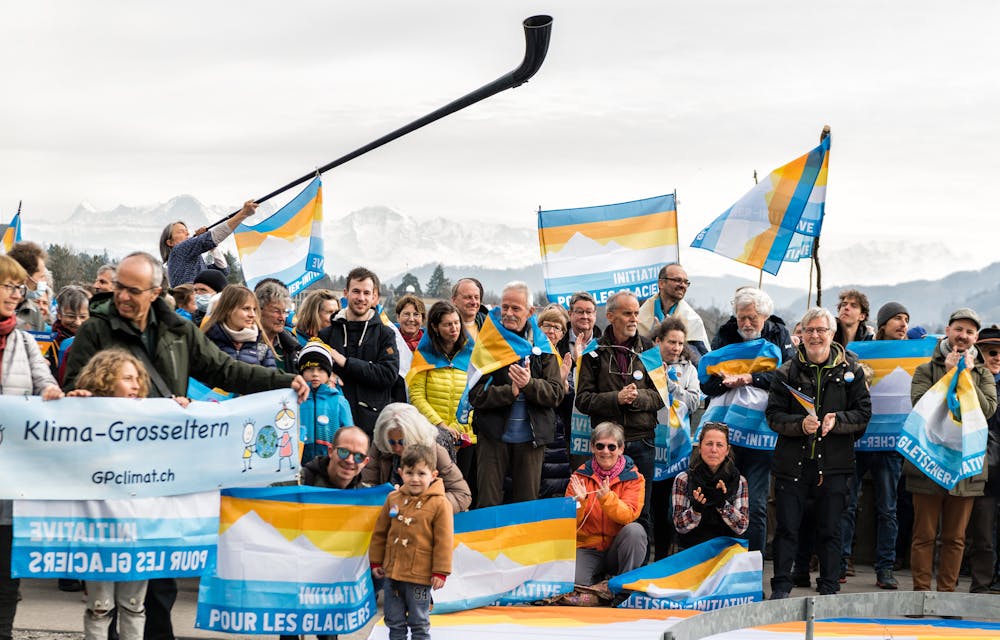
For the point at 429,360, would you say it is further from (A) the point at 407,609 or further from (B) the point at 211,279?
(A) the point at 407,609

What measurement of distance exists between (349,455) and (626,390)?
244 centimetres

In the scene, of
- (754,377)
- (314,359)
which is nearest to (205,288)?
(314,359)

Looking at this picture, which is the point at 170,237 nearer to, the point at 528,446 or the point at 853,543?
the point at 528,446

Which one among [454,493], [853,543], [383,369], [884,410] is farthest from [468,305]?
[853,543]

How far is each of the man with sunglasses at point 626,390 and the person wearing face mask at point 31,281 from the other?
407cm

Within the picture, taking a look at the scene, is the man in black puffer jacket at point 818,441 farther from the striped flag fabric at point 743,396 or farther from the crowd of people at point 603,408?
the striped flag fabric at point 743,396

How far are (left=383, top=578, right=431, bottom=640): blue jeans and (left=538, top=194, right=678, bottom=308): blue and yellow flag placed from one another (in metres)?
5.16

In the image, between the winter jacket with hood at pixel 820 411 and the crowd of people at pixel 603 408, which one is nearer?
the crowd of people at pixel 603 408

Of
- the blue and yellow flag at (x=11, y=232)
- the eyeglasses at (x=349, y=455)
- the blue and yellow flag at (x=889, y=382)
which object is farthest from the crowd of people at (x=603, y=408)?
the blue and yellow flag at (x=11, y=232)

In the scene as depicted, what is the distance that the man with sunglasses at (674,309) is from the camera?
384 inches

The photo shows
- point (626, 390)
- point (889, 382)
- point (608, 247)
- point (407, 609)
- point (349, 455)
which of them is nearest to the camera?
point (407, 609)

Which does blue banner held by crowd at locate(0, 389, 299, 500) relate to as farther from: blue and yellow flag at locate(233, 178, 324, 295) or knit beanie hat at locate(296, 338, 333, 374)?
blue and yellow flag at locate(233, 178, 324, 295)

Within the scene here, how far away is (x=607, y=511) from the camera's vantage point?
804 centimetres

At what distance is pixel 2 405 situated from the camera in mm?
5793
